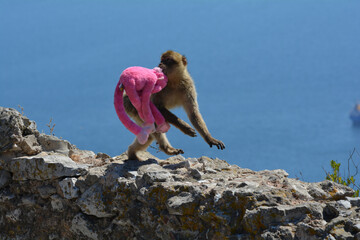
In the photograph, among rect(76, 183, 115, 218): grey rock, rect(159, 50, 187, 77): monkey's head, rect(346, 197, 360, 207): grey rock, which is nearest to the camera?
rect(346, 197, 360, 207): grey rock

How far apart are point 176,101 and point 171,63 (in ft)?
1.35

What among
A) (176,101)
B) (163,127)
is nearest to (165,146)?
(163,127)

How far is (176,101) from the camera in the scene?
5.68m

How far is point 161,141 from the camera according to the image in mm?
5434

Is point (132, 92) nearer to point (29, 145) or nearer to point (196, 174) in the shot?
point (196, 174)

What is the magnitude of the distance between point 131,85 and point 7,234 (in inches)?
76.0

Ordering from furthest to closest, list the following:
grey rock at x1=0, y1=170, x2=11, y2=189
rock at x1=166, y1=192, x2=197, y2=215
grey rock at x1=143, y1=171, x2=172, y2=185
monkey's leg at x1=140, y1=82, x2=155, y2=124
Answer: grey rock at x1=0, y1=170, x2=11, y2=189, monkey's leg at x1=140, y1=82, x2=155, y2=124, grey rock at x1=143, y1=171, x2=172, y2=185, rock at x1=166, y1=192, x2=197, y2=215

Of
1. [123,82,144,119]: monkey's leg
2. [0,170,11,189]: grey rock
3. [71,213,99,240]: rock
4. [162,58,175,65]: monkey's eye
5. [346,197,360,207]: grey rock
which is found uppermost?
[162,58,175,65]: monkey's eye

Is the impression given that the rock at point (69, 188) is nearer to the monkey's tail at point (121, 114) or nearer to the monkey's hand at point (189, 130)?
the monkey's tail at point (121, 114)

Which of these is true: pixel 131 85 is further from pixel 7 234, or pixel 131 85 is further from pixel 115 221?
pixel 7 234

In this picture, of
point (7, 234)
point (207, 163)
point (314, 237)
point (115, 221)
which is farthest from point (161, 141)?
point (314, 237)

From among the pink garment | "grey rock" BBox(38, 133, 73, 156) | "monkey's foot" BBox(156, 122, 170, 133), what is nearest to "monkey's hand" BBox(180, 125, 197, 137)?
"monkey's foot" BBox(156, 122, 170, 133)

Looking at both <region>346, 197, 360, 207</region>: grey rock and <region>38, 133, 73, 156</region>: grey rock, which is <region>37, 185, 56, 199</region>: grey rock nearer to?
<region>38, 133, 73, 156</region>: grey rock

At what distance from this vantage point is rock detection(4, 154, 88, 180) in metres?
4.93
